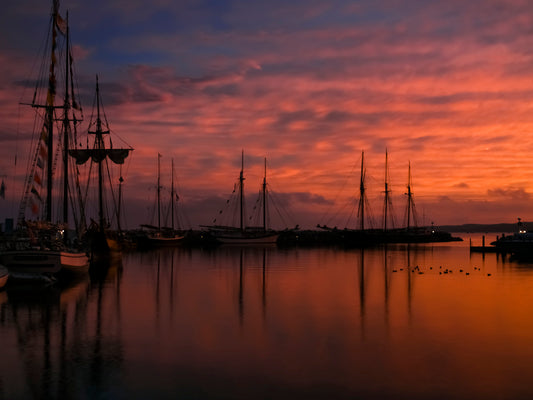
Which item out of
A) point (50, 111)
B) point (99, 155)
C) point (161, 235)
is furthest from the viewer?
point (161, 235)

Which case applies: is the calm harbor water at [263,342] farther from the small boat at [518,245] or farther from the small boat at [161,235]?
the small boat at [161,235]

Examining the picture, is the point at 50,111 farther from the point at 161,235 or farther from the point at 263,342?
the point at 161,235

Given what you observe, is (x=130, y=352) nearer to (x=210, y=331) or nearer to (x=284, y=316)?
(x=210, y=331)

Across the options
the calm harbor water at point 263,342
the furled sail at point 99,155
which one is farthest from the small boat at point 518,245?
the furled sail at point 99,155

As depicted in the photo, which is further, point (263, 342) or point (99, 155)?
point (99, 155)

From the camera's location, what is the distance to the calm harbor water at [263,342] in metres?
13.2

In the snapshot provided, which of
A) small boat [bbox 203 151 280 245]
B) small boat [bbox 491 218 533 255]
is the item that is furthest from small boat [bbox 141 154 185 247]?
small boat [bbox 491 218 533 255]

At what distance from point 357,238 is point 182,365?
115 m

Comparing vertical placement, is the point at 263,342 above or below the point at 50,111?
below

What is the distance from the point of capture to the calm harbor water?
13203 mm

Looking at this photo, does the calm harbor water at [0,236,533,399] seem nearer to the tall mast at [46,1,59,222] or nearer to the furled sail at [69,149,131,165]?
the tall mast at [46,1,59,222]

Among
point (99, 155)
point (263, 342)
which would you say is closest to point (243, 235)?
point (99, 155)

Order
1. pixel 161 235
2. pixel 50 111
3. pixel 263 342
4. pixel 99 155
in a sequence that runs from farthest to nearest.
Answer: pixel 161 235, pixel 99 155, pixel 50 111, pixel 263 342

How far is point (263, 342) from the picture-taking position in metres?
18.3
